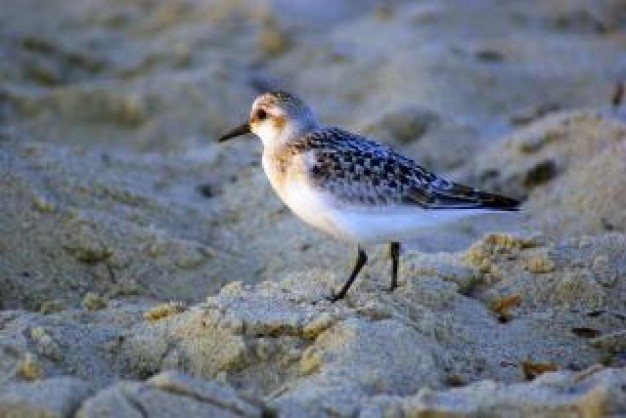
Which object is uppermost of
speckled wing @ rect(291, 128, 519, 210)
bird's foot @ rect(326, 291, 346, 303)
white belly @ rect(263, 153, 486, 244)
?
speckled wing @ rect(291, 128, 519, 210)

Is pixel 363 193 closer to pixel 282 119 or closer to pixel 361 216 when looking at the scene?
pixel 361 216

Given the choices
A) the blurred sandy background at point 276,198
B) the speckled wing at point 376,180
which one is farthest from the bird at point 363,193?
the blurred sandy background at point 276,198

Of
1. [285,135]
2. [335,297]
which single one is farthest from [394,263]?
[285,135]

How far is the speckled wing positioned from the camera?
15.2 ft

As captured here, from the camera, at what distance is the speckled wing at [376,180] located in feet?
15.2

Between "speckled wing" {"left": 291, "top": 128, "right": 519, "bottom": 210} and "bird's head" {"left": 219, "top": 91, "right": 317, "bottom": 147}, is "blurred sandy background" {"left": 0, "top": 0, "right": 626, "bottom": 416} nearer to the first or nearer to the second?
"speckled wing" {"left": 291, "top": 128, "right": 519, "bottom": 210}

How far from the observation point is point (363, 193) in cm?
462

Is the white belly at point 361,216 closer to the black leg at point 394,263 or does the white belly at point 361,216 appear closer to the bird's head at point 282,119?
the black leg at point 394,263

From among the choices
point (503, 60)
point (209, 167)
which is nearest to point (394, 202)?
point (209, 167)

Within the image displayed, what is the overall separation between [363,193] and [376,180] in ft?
0.25

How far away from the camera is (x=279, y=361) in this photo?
418cm

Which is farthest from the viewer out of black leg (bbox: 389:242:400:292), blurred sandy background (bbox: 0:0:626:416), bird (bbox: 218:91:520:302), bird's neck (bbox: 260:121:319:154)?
bird's neck (bbox: 260:121:319:154)

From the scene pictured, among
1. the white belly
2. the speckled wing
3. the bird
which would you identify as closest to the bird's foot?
the bird

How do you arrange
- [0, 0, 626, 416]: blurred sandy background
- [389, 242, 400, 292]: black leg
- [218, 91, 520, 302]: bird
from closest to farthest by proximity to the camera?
1. [0, 0, 626, 416]: blurred sandy background
2. [218, 91, 520, 302]: bird
3. [389, 242, 400, 292]: black leg
